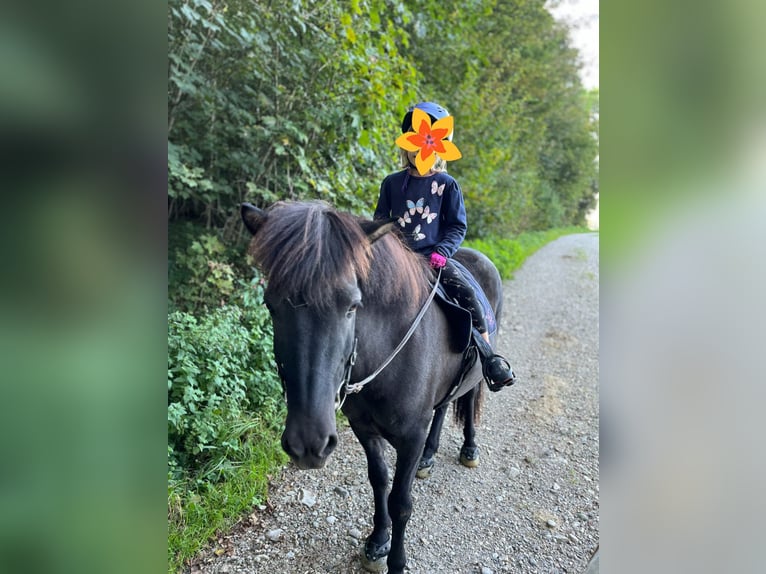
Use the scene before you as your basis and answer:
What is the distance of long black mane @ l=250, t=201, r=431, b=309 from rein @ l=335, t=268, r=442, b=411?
0.30 m

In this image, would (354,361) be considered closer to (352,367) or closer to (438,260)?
(352,367)

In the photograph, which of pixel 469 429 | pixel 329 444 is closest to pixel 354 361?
pixel 329 444

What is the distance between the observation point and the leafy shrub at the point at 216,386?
3045 millimetres

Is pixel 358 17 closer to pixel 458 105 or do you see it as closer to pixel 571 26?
pixel 458 105

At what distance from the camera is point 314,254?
1596 millimetres

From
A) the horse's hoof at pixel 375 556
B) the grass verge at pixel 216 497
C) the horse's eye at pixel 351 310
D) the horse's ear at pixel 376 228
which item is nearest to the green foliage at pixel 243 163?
the grass verge at pixel 216 497

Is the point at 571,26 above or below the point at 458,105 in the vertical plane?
above

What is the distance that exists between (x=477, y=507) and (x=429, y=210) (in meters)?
2.25

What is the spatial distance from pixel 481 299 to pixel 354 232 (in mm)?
1448

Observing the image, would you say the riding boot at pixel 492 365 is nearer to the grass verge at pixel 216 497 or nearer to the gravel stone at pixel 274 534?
the gravel stone at pixel 274 534

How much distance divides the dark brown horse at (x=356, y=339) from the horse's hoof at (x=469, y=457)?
3.92 feet

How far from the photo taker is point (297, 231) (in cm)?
166
